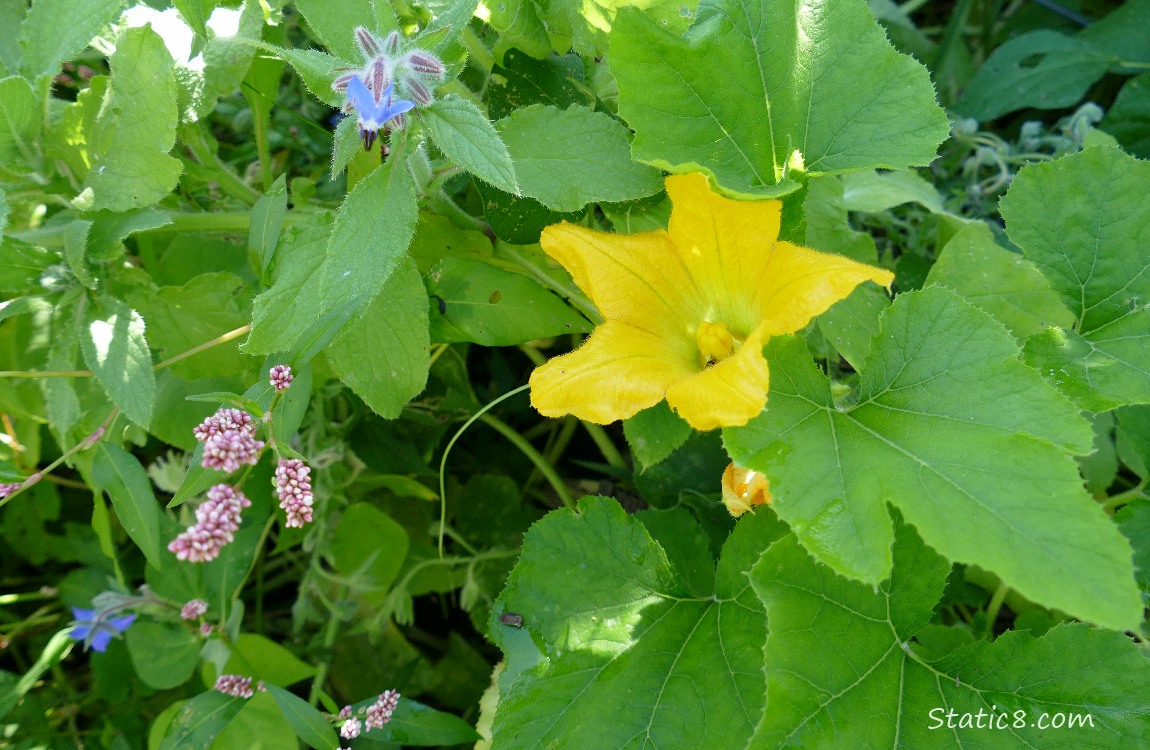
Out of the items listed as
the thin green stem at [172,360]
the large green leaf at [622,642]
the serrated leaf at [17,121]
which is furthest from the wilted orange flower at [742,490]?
the serrated leaf at [17,121]

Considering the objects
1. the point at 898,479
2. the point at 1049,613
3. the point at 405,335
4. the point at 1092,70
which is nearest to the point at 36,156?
the point at 405,335

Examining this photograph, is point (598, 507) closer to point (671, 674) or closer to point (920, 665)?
point (671, 674)

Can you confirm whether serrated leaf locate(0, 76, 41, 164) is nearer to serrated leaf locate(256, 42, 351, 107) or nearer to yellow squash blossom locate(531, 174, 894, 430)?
serrated leaf locate(256, 42, 351, 107)

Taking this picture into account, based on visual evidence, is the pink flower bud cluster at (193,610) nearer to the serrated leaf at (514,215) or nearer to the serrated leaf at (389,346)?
the serrated leaf at (389,346)

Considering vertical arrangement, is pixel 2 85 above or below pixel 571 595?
above

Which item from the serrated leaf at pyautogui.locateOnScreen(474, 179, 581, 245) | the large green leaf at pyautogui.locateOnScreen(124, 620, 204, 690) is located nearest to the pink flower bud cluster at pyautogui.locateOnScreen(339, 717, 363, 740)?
the large green leaf at pyautogui.locateOnScreen(124, 620, 204, 690)

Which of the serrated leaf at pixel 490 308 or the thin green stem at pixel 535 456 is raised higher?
the serrated leaf at pixel 490 308
